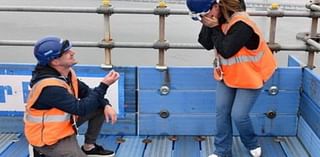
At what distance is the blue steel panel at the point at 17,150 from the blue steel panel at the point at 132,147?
79 cm

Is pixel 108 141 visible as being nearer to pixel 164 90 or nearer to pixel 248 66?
pixel 164 90

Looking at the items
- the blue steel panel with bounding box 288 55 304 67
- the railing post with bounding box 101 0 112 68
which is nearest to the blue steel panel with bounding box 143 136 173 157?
the railing post with bounding box 101 0 112 68

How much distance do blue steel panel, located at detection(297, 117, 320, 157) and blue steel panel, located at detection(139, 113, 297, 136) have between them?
3.8 inches

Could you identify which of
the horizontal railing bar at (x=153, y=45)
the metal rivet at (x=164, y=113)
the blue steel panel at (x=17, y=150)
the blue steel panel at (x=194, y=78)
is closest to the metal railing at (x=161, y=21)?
the horizontal railing bar at (x=153, y=45)

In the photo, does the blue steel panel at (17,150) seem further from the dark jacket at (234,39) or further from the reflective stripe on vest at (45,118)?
the dark jacket at (234,39)

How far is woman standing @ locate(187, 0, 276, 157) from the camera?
3.03 m

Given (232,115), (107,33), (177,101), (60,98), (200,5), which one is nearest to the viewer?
(60,98)

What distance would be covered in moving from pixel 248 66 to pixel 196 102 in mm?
951

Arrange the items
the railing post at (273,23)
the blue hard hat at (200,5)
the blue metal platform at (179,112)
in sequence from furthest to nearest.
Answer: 1. the blue metal platform at (179,112)
2. the railing post at (273,23)
3. the blue hard hat at (200,5)

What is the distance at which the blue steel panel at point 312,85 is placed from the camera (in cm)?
359

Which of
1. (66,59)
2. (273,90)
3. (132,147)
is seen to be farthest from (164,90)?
(66,59)

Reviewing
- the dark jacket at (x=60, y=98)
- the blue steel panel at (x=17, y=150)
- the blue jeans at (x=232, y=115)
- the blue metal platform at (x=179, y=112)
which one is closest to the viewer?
the dark jacket at (x=60, y=98)

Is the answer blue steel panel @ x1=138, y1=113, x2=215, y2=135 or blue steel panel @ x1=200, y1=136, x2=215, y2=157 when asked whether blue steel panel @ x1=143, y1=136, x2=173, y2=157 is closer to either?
blue steel panel @ x1=138, y1=113, x2=215, y2=135

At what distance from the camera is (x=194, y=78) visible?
3.99 m
